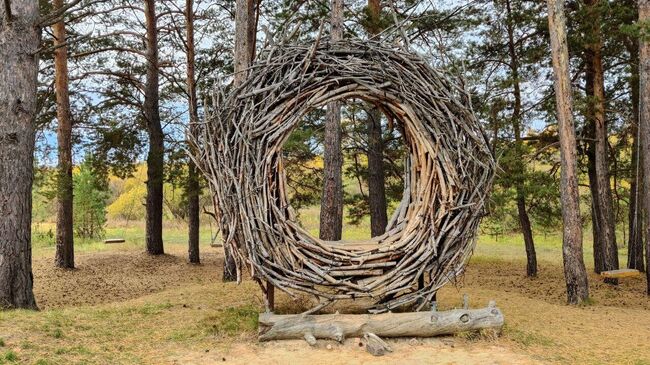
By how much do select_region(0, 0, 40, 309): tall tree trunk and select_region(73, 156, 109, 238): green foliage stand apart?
1446cm

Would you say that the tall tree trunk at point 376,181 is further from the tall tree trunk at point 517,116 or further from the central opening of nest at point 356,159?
the tall tree trunk at point 517,116

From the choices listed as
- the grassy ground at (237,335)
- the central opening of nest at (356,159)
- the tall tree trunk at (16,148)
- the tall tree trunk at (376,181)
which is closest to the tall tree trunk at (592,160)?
the grassy ground at (237,335)

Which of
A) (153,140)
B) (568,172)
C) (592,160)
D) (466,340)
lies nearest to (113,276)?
(153,140)

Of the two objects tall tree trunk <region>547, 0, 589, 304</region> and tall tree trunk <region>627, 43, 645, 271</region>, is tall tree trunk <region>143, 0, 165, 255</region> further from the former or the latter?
tall tree trunk <region>627, 43, 645, 271</region>

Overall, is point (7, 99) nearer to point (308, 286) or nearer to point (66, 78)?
point (308, 286)

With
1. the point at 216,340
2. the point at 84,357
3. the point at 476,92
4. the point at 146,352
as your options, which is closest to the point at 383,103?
the point at 216,340

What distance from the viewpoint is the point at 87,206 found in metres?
21.7

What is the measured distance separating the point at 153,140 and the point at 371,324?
11972mm

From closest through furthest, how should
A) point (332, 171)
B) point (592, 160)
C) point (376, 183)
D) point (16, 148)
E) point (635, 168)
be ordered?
1. point (16, 148)
2. point (332, 171)
3. point (376, 183)
4. point (635, 168)
5. point (592, 160)

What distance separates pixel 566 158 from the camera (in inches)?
345

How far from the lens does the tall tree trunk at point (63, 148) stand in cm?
1265

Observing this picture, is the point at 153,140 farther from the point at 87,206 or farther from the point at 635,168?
the point at 635,168

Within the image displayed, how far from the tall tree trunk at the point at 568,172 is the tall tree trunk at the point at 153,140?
34.8ft

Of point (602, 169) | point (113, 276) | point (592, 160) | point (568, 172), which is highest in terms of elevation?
point (592, 160)
